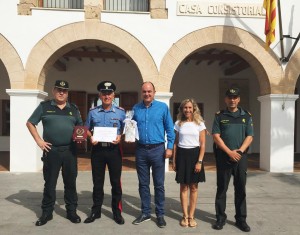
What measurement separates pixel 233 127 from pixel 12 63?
20.0 feet

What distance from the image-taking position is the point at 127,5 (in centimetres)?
847

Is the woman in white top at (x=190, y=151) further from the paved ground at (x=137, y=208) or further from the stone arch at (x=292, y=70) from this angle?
the stone arch at (x=292, y=70)

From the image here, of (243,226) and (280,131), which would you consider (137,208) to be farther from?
(280,131)

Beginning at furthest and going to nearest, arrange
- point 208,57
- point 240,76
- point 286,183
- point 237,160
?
point 240,76 < point 208,57 < point 286,183 < point 237,160

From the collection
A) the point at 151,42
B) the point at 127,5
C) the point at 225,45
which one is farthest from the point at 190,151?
the point at 127,5

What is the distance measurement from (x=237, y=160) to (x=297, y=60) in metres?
5.32

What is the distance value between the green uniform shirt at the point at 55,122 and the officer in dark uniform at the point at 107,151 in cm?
30

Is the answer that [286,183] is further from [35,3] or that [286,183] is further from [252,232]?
[35,3]

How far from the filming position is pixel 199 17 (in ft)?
26.5

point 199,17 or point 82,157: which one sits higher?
point 199,17

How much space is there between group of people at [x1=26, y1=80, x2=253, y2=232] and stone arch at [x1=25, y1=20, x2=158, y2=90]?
3.80 metres

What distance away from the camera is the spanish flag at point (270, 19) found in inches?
291

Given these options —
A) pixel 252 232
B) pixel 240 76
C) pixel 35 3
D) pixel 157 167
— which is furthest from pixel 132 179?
pixel 240 76

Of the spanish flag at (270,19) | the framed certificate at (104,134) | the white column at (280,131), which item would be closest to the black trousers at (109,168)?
the framed certificate at (104,134)
